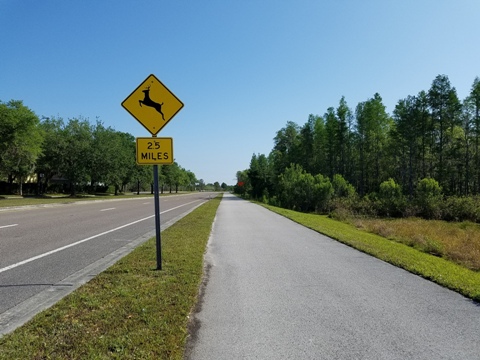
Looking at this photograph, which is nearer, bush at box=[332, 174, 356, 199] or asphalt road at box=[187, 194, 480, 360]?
asphalt road at box=[187, 194, 480, 360]

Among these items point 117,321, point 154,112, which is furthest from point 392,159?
point 117,321

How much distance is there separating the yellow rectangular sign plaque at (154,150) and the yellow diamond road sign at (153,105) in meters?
0.23

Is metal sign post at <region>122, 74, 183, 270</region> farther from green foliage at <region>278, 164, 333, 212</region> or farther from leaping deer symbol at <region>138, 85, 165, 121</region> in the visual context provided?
green foliage at <region>278, 164, 333, 212</region>

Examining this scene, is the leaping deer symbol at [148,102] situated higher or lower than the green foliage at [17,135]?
lower

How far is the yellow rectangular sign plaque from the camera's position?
643 centimetres

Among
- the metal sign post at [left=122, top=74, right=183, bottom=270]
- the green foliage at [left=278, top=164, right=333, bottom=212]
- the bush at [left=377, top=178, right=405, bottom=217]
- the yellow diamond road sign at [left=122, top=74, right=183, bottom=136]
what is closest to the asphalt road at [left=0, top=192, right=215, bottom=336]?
the metal sign post at [left=122, top=74, right=183, bottom=270]

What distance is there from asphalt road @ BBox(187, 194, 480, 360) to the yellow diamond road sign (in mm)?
3212

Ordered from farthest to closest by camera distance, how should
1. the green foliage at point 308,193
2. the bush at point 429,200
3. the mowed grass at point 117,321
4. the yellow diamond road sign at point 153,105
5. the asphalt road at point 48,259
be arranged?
the green foliage at point 308,193, the bush at point 429,200, the yellow diamond road sign at point 153,105, the asphalt road at point 48,259, the mowed grass at point 117,321

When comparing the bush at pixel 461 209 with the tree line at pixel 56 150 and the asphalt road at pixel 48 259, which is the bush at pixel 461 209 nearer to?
the asphalt road at pixel 48 259

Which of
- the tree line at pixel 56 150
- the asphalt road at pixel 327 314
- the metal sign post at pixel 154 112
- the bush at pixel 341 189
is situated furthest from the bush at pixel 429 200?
the tree line at pixel 56 150

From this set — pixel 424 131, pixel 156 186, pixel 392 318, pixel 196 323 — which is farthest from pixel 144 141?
pixel 424 131

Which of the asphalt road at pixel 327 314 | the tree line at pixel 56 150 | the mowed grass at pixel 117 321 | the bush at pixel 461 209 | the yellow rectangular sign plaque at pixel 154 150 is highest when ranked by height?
the tree line at pixel 56 150

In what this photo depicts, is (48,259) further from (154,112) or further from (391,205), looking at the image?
(391,205)

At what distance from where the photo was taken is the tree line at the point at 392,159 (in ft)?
125
